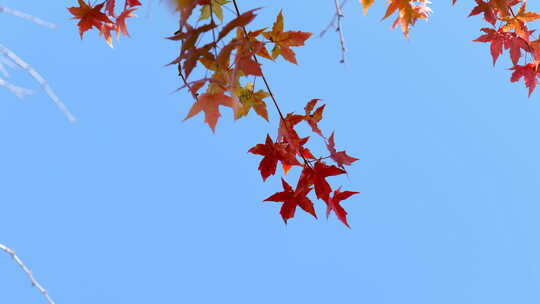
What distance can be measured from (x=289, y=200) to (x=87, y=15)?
32.3 inches

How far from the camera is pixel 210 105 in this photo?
991 mm

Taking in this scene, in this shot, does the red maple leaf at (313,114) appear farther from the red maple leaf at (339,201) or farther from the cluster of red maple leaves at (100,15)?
the cluster of red maple leaves at (100,15)

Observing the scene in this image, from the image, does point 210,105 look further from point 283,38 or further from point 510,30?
point 510,30

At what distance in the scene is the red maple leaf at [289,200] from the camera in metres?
1.30

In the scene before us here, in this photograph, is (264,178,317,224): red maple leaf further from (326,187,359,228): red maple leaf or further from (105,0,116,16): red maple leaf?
(105,0,116,16): red maple leaf

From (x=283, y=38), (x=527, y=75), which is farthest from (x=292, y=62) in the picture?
(x=527, y=75)

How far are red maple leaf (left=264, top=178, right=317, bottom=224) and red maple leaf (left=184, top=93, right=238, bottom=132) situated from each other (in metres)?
0.37

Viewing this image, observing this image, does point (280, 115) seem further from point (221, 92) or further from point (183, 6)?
point (183, 6)

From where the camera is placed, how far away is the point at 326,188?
1.26 metres

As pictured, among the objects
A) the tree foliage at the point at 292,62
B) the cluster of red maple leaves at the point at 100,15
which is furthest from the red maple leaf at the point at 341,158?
the cluster of red maple leaves at the point at 100,15

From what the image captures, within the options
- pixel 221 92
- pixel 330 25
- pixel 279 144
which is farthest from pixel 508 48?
pixel 221 92

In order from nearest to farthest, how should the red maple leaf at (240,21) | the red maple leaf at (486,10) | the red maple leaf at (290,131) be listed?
the red maple leaf at (240,21) < the red maple leaf at (290,131) < the red maple leaf at (486,10)

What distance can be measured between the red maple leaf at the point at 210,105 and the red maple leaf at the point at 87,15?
26.0 inches

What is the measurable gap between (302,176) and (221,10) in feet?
1.57
